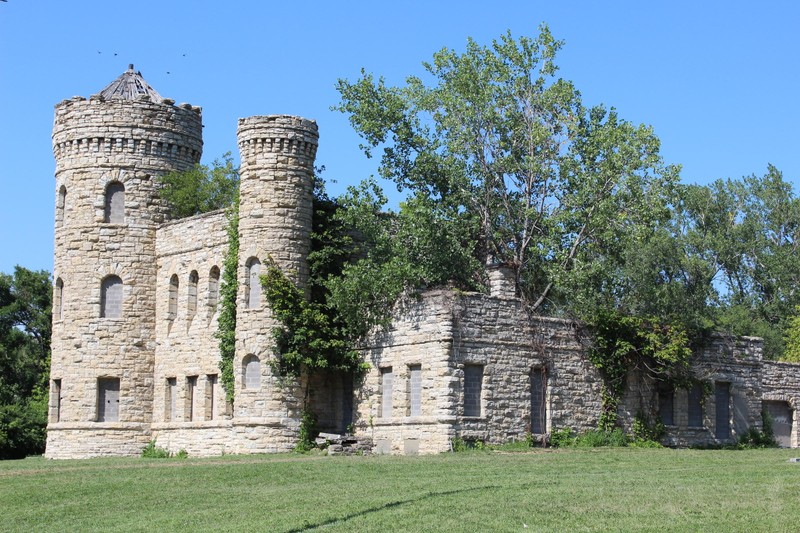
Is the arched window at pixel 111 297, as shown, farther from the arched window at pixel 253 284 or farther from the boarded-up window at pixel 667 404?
the boarded-up window at pixel 667 404

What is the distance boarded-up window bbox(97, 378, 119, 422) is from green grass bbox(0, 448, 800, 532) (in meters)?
11.8

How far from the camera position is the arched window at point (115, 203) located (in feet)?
141

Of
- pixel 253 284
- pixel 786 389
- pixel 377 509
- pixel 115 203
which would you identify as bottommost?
pixel 377 509

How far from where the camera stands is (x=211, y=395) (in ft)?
133

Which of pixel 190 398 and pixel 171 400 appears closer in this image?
pixel 190 398

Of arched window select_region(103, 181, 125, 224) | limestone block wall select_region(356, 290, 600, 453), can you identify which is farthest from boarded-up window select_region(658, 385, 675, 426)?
arched window select_region(103, 181, 125, 224)

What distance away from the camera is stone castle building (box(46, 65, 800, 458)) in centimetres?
3397

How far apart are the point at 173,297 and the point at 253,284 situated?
242 inches

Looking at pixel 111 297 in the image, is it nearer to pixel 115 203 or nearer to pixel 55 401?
pixel 115 203

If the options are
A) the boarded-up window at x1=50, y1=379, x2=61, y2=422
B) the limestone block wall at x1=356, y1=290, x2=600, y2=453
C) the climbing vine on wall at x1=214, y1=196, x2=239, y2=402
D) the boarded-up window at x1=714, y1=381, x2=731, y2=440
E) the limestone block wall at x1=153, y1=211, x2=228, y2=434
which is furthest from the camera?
the boarded-up window at x1=50, y1=379, x2=61, y2=422

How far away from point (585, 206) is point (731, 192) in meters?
35.1

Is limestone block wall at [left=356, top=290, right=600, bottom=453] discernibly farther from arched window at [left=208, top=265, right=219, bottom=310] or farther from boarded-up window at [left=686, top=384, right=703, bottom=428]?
arched window at [left=208, top=265, right=219, bottom=310]

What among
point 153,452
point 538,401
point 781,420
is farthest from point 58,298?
point 781,420

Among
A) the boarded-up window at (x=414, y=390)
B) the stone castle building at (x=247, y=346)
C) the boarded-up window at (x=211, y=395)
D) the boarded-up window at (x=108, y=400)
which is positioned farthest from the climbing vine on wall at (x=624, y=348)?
the boarded-up window at (x=108, y=400)
